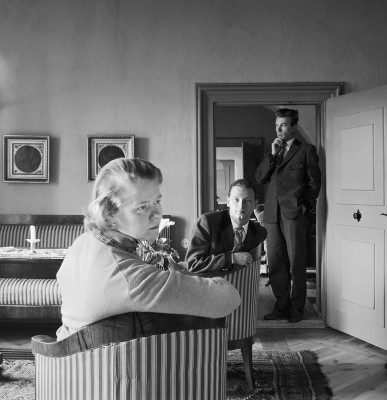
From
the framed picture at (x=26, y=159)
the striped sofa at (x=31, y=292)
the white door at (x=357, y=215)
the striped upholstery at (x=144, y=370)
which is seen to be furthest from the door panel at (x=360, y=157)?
the striped upholstery at (x=144, y=370)

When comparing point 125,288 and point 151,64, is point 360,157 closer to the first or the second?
point 151,64

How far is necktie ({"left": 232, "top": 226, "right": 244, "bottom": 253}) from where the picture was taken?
3676 millimetres

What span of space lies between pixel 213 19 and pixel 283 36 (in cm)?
71

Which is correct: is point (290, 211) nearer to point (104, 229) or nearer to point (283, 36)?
point (283, 36)

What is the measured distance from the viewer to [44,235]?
5.75m

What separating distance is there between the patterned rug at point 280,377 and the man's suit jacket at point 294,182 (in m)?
1.55

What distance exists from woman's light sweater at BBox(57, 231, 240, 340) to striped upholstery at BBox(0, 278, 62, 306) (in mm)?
2932

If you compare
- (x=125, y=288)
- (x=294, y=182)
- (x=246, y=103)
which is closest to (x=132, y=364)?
(x=125, y=288)

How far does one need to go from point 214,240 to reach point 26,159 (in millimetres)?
2958

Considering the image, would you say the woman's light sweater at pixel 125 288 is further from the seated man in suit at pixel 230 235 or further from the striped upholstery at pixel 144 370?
the seated man in suit at pixel 230 235

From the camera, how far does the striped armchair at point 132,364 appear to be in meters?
1.67

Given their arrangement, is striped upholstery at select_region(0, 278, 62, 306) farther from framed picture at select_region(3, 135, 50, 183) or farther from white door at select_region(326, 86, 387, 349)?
white door at select_region(326, 86, 387, 349)

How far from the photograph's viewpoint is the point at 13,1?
5820mm

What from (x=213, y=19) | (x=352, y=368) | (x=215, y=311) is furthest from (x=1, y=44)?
(x=215, y=311)
